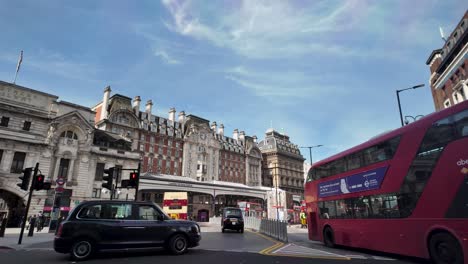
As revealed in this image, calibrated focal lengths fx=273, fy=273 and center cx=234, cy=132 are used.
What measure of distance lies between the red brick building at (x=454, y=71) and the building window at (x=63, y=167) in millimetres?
47023

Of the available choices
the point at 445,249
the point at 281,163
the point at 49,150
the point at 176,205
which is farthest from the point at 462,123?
the point at 281,163

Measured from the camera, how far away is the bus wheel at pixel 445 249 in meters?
7.56

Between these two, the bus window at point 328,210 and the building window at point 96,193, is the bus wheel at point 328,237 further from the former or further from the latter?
the building window at point 96,193

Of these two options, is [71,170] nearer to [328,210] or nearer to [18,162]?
[18,162]

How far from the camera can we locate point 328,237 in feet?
46.1

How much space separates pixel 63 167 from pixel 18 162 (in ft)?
16.0

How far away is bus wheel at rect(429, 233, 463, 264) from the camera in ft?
24.8

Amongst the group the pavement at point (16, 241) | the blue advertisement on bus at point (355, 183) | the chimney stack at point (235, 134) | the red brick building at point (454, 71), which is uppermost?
the chimney stack at point (235, 134)

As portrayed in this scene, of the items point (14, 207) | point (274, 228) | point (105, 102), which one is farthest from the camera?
point (105, 102)

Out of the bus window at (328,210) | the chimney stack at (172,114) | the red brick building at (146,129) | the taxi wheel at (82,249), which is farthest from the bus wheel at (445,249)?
the chimney stack at (172,114)

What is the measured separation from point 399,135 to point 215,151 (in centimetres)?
6134

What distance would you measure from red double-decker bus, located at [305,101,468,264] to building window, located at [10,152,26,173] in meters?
35.9

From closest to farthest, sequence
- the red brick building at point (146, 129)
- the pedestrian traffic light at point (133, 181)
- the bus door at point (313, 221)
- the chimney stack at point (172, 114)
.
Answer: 1. the bus door at point (313, 221)
2. the pedestrian traffic light at point (133, 181)
3. the red brick building at point (146, 129)
4. the chimney stack at point (172, 114)

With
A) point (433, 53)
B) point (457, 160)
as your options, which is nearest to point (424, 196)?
point (457, 160)
